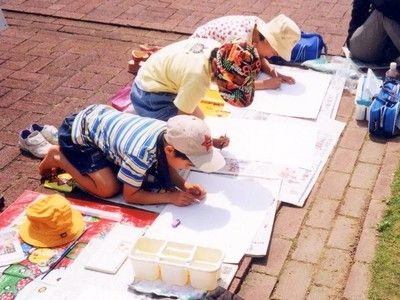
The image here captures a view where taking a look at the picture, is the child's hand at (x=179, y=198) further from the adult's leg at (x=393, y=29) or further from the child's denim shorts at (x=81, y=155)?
the adult's leg at (x=393, y=29)

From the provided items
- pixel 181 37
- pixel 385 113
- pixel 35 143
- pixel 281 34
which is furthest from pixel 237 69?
pixel 181 37

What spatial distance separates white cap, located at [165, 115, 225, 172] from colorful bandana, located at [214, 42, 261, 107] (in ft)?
1.44

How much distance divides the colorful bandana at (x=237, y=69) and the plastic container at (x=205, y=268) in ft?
3.23

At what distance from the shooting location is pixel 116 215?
10.2ft

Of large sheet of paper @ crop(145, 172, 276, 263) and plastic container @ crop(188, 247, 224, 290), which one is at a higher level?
plastic container @ crop(188, 247, 224, 290)

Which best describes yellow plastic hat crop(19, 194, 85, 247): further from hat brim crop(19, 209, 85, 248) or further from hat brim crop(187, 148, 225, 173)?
hat brim crop(187, 148, 225, 173)

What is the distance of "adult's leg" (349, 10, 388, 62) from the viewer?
14.5ft

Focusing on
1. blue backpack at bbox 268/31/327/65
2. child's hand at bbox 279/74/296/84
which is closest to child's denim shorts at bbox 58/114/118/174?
child's hand at bbox 279/74/296/84

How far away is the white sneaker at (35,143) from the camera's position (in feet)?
11.7

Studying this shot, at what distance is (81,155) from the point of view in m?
3.29

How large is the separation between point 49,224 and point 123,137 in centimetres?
56

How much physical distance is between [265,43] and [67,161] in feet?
4.90

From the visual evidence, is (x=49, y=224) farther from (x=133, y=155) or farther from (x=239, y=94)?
(x=239, y=94)

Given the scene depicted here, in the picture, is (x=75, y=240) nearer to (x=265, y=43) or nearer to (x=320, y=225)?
(x=320, y=225)
